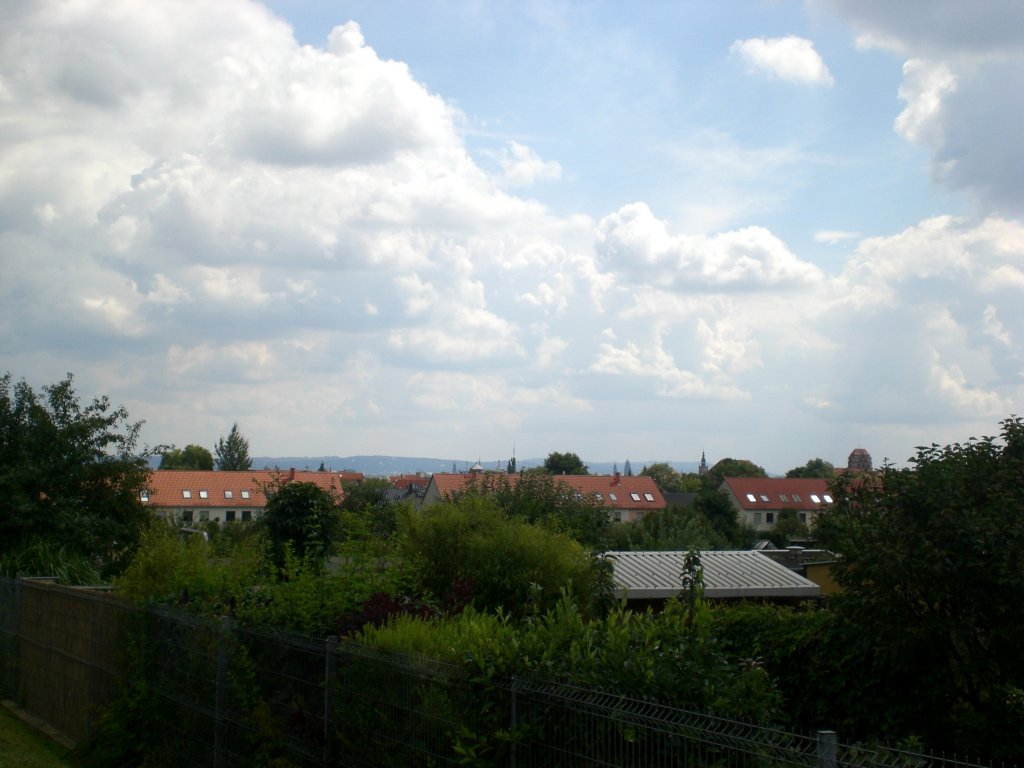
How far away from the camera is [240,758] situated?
8.52 meters

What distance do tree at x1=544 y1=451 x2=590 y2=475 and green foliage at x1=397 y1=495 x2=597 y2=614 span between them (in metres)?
105

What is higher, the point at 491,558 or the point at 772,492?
the point at 491,558

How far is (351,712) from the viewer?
7.06 m

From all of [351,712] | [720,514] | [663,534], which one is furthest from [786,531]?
[351,712]

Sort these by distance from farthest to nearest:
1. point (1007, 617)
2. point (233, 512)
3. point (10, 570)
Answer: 1. point (233, 512)
2. point (10, 570)
3. point (1007, 617)

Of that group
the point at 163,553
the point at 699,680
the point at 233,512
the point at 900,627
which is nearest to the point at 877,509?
the point at 900,627

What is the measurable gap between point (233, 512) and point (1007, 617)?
97.0 m

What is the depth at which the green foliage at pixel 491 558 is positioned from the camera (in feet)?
39.4

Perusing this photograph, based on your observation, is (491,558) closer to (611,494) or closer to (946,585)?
(946,585)

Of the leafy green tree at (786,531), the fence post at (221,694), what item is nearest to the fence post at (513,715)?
the fence post at (221,694)

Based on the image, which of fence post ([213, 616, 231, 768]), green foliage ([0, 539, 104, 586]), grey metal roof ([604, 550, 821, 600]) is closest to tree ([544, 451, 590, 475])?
grey metal roof ([604, 550, 821, 600])

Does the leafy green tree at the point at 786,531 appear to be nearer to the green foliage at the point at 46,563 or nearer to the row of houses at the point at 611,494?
the row of houses at the point at 611,494

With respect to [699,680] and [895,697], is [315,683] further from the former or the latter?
[895,697]

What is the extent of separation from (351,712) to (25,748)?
718 cm
